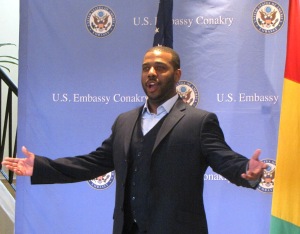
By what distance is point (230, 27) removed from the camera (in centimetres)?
330

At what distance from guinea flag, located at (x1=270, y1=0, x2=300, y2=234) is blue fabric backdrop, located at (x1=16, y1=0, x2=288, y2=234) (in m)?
0.69

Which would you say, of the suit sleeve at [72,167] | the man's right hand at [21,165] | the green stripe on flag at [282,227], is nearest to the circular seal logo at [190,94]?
the green stripe on flag at [282,227]

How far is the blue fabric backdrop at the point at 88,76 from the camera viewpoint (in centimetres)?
332

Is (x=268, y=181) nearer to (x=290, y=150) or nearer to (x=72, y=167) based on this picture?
(x=290, y=150)

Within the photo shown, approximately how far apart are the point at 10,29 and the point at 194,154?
4760mm

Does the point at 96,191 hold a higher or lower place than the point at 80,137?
lower

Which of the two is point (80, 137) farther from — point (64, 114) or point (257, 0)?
point (257, 0)

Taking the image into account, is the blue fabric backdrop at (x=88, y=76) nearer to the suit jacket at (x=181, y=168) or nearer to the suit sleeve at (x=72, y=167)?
the suit sleeve at (x=72, y=167)

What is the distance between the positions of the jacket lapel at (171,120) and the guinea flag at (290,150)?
2.55 feet

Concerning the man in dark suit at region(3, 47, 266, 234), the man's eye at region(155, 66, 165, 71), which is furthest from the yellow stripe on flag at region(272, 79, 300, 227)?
the man's eye at region(155, 66, 165, 71)

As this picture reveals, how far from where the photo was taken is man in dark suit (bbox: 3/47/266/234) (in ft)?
6.39

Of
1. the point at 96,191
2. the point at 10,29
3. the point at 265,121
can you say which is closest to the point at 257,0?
the point at 265,121

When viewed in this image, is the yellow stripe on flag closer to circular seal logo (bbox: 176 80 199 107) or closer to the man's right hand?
circular seal logo (bbox: 176 80 199 107)

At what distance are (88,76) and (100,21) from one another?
0.40 meters
